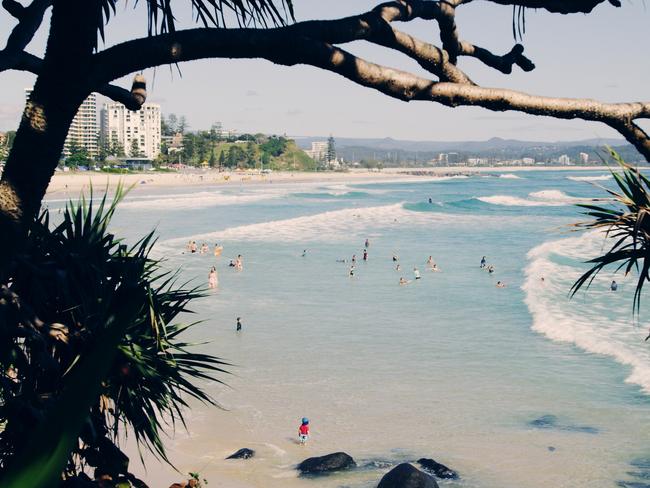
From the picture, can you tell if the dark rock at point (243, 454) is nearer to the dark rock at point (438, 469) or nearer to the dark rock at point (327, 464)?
the dark rock at point (327, 464)

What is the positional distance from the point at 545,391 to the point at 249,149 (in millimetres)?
185571

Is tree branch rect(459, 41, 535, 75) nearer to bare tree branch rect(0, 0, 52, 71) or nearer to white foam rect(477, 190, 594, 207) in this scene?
bare tree branch rect(0, 0, 52, 71)

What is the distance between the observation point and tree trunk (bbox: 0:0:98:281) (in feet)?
7.98

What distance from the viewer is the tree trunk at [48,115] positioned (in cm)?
243

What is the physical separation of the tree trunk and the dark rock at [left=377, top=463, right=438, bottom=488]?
8165 mm

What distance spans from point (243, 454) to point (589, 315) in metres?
15.4

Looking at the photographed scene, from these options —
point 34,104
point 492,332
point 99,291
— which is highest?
point 34,104

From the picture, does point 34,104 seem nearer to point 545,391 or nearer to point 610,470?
point 610,470

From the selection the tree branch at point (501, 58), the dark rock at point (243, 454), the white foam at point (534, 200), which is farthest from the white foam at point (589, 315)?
the white foam at point (534, 200)

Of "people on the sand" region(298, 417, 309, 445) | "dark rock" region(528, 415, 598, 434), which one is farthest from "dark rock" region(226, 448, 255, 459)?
"dark rock" region(528, 415, 598, 434)

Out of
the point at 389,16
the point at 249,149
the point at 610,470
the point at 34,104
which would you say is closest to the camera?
the point at 34,104

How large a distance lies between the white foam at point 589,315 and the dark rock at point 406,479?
6142 millimetres

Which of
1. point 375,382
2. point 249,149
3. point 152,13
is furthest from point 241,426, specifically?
point 249,149

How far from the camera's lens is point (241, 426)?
43.9ft
